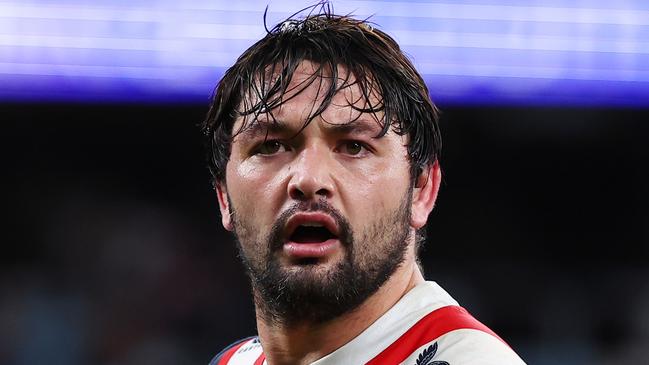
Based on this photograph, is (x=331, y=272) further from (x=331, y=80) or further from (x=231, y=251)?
(x=231, y=251)

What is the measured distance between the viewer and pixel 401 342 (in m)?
2.08

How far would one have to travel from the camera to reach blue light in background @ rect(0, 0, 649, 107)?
471 centimetres

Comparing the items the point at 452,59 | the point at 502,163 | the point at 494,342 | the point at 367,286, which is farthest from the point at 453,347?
the point at 502,163

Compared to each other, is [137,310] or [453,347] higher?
[453,347]

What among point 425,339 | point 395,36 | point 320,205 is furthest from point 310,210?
point 395,36

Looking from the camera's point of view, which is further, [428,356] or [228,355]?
[228,355]

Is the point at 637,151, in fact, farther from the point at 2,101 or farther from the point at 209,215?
the point at 2,101

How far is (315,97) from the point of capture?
2.12 m

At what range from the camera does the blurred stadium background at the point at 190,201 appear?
4.87 m

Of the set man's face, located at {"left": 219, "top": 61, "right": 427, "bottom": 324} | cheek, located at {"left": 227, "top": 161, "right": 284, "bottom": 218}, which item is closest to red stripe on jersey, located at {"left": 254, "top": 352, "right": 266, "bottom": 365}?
man's face, located at {"left": 219, "top": 61, "right": 427, "bottom": 324}

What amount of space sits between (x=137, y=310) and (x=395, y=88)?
3.46m

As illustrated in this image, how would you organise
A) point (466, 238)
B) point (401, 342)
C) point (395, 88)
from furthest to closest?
point (466, 238) < point (395, 88) < point (401, 342)

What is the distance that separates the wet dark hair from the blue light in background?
228cm

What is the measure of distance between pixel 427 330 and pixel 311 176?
1.33 ft
